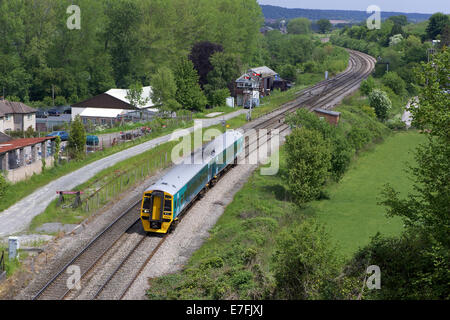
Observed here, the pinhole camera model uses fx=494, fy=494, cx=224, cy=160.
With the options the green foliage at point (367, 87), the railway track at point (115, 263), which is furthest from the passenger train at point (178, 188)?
the green foliage at point (367, 87)

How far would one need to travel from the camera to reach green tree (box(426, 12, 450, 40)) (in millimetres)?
146875

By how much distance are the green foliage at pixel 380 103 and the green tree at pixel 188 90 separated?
26.2 meters

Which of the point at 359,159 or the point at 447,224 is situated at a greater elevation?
the point at 447,224

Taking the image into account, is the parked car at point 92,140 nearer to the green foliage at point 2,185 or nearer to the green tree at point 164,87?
the green tree at point 164,87

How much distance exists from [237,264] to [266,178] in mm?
19219

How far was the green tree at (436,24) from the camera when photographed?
5782 inches

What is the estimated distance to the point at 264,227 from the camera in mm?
29844

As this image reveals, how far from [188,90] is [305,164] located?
141 feet

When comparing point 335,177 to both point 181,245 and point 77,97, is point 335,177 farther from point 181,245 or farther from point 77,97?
point 77,97

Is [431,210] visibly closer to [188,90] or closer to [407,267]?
[407,267]

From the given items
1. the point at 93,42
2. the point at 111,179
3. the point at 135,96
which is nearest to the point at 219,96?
the point at 135,96
